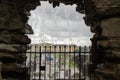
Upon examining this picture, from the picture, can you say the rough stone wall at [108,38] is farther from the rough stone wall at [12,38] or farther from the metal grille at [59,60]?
the rough stone wall at [12,38]

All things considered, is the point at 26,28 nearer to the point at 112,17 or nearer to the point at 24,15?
the point at 24,15

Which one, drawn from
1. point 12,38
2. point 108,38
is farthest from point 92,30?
point 12,38

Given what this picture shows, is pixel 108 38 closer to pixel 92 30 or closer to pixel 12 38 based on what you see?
pixel 92 30

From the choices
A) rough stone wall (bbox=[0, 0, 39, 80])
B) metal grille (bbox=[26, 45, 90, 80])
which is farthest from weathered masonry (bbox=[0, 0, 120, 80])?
A: metal grille (bbox=[26, 45, 90, 80])

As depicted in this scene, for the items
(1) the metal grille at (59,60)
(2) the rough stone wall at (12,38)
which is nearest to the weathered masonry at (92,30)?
(2) the rough stone wall at (12,38)

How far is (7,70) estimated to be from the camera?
7414 millimetres

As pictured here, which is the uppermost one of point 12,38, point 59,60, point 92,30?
point 92,30

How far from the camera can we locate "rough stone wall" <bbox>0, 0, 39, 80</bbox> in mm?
7457

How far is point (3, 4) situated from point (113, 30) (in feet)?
11.0

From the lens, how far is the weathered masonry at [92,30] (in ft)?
20.1

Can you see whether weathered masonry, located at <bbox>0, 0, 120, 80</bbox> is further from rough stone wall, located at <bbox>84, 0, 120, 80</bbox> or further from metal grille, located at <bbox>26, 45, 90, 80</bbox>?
metal grille, located at <bbox>26, 45, 90, 80</bbox>

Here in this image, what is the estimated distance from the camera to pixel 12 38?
7.66 m

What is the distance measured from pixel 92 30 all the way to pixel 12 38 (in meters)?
2.36

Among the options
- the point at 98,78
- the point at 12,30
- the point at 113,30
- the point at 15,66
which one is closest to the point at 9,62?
the point at 15,66
